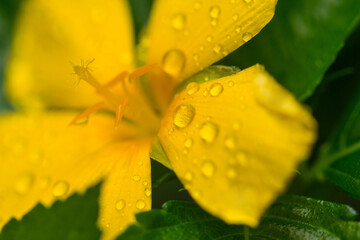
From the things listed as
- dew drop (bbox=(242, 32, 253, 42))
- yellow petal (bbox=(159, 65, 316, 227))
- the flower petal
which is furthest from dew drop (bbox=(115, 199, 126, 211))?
dew drop (bbox=(242, 32, 253, 42))

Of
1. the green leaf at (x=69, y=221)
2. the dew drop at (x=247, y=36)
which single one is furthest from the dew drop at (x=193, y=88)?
the green leaf at (x=69, y=221)

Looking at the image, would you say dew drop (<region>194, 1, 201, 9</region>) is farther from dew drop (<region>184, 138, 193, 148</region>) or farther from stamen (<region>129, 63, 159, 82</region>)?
dew drop (<region>184, 138, 193, 148</region>)

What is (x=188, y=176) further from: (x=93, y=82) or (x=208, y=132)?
(x=93, y=82)

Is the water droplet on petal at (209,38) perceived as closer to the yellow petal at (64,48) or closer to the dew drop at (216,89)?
the dew drop at (216,89)

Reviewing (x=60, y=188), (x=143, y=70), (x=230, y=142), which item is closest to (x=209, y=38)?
(x=143, y=70)

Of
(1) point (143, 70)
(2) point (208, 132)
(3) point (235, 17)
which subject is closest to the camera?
(2) point (208, 132)

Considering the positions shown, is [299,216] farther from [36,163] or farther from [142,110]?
[36,163]
